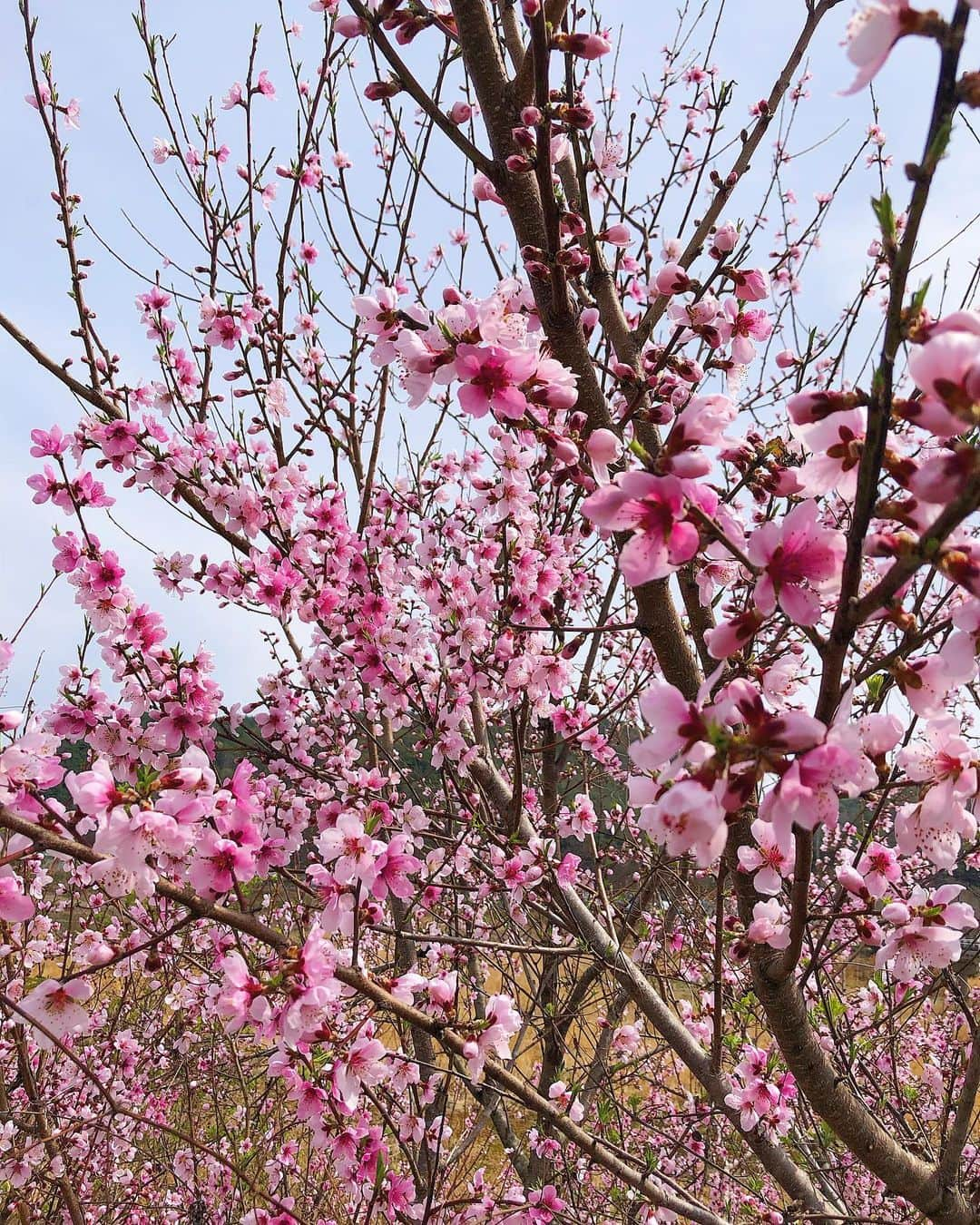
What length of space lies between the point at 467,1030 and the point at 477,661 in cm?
209

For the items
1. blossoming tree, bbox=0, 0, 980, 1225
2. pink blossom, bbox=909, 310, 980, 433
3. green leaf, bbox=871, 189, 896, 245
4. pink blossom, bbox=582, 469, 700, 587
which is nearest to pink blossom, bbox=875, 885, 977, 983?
blossoming tree, bbox=0, 0, 980, 1225

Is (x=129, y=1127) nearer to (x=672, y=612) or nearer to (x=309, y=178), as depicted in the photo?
(x=672, y=612)

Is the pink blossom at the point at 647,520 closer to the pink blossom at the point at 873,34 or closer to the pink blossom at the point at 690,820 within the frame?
the pink blossom at the point at 690,820

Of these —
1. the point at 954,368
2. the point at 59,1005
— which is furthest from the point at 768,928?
the point at 59,1005

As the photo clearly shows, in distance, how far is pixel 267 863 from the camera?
2.60m

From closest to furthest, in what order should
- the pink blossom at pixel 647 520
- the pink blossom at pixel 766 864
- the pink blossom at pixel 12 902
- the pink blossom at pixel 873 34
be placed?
the pink blossom at pixel 873 34 → the pink blossom at pixel 647 520 → the pink blossom at pixel 12 902 → the pink blossom at pixel 766 864

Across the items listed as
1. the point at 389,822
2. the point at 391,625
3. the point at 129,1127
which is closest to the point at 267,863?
the point at 389,822

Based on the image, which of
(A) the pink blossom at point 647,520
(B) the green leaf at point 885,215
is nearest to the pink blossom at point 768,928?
(A) the pink blossom at point 647,520

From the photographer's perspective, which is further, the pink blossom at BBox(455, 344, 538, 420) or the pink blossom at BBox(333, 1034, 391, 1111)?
the pink blossom at BBox(333, 1034, 391, 1111)

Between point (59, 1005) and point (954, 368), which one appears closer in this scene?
point (954, 368)

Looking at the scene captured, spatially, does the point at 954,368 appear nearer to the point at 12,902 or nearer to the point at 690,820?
the point at 690,820

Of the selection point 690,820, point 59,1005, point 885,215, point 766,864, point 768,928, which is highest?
point 885,215

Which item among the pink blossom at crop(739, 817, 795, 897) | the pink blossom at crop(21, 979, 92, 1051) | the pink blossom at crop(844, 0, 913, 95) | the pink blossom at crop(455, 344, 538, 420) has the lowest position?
the pink blossom at crop(21, 979, 92, 1051)

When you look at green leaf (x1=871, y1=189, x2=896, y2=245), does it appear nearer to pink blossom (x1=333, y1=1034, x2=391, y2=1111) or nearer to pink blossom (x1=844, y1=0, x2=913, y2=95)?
pink blossom (x1=844, y1=0, x2=913, y2=95)
